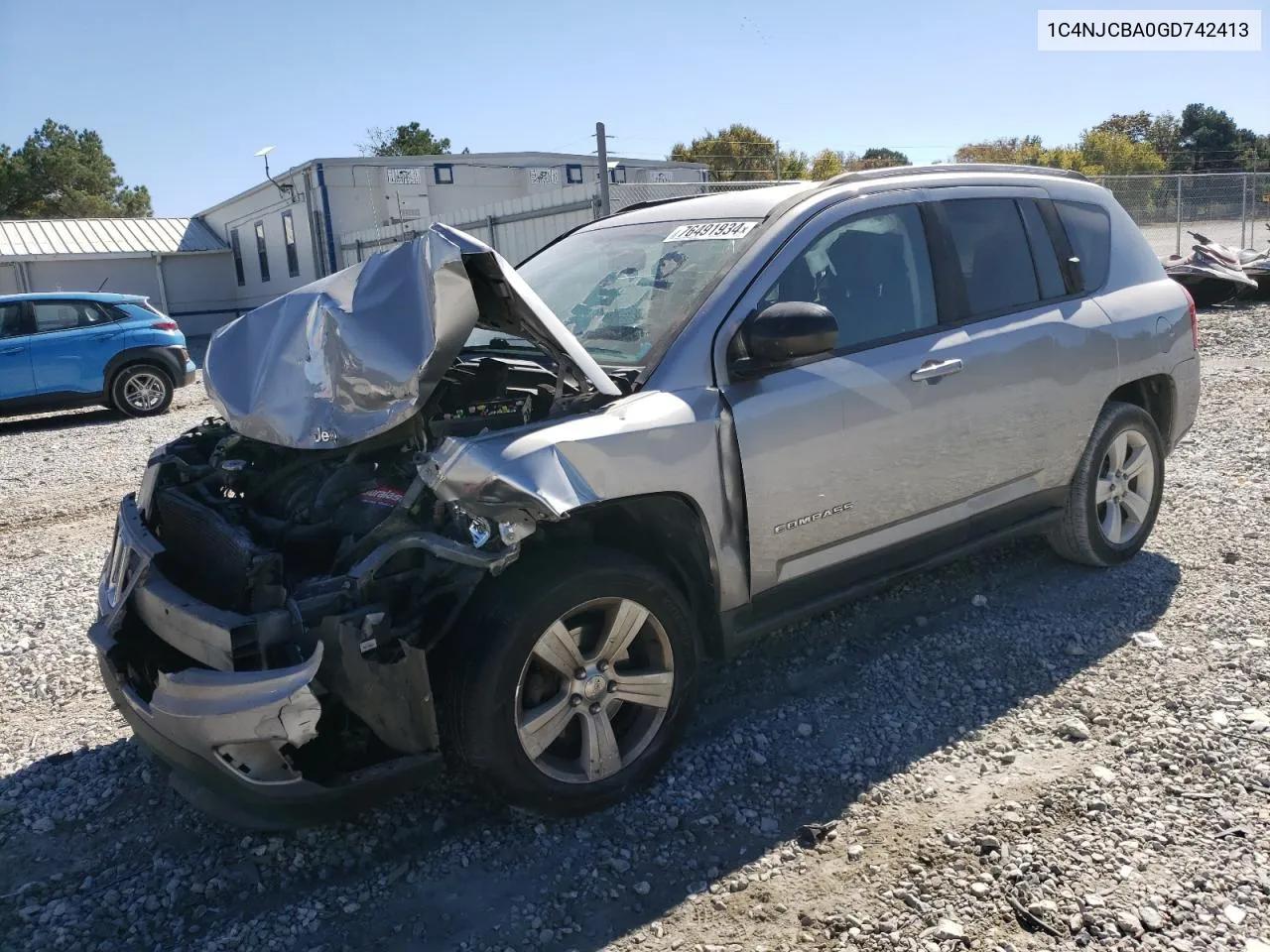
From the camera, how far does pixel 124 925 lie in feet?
9.04

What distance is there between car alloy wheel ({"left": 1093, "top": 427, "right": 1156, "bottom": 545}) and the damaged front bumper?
3658 mm

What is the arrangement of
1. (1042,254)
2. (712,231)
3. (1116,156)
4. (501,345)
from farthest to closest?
1. (1116,156)
2. (1042,254)
3. (501,345)
4. (712,231)

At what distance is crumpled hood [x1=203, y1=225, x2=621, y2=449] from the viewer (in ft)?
10.1

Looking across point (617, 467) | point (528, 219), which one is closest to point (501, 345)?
point (617, 467)

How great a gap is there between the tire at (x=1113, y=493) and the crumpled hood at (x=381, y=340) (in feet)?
9.12

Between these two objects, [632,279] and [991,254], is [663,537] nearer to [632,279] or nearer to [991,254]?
[632,279]

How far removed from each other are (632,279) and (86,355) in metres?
10.9

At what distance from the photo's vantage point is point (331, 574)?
2955 mm

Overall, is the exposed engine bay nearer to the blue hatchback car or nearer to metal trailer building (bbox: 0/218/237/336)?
the blue hatchback car

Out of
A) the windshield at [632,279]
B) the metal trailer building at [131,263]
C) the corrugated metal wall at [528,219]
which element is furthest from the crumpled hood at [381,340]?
the metal trailer building at [131,263]

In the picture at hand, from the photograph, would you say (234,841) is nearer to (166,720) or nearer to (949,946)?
(166,720)

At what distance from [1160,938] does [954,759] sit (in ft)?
3.10

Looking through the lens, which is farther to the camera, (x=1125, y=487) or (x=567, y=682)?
(x=1125, y=487)

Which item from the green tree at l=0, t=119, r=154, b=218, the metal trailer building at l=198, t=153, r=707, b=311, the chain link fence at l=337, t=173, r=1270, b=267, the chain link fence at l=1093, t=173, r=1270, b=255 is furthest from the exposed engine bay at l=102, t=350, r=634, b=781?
the green tree at l=0, t=119, r=154, b=218
